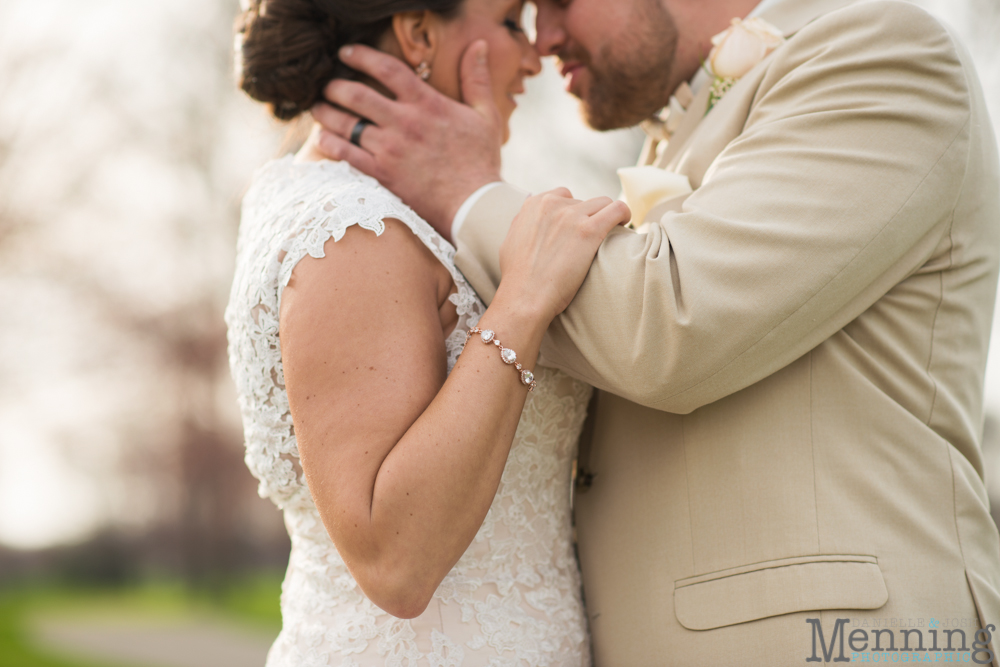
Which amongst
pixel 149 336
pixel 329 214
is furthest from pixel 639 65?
pixel 149 336

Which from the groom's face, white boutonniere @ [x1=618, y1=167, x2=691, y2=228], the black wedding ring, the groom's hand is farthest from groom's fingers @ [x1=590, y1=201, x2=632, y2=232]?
the groom's face

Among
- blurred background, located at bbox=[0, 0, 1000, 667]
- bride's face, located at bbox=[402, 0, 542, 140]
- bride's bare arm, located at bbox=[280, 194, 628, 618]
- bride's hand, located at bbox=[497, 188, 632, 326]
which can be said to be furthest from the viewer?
blurred background, located at bbox=[0, 0, 1000, 667]

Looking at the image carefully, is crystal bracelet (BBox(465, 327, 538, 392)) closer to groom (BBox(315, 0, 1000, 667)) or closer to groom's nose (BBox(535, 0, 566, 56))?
groom (BBox(315, 0, 1000, 667))

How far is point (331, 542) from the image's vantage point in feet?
6.63

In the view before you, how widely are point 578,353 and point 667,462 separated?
422 millimetres

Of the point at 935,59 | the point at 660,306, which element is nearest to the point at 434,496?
the point at 660,306

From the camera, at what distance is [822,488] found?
5.93 feet

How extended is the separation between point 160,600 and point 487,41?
454 inches

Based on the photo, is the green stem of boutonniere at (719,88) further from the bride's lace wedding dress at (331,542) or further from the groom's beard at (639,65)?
the bride's lace wedding dress at (331,542)

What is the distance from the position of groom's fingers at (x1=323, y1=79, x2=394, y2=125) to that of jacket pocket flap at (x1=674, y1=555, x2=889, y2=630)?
1.41 m

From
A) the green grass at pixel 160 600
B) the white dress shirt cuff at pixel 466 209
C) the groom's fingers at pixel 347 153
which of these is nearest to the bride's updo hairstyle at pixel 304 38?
the groom's fingers at pixel 347 153

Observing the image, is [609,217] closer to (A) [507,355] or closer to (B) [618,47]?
(A) [507,355]

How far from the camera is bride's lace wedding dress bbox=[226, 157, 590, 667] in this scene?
1863mm

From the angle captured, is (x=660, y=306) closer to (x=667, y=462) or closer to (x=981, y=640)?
(x=667, y=462)
